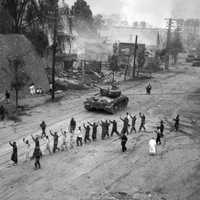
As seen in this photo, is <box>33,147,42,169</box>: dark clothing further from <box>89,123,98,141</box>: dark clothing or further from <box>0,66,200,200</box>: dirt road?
<box>89,123,98,141</box>: dark clothing

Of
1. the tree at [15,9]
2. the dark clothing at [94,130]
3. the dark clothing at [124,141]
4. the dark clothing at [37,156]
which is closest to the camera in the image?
the dark clothing at [37,156]

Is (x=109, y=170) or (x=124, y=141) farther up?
(x=124, y=141)

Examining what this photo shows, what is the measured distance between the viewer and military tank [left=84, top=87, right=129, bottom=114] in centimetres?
2714

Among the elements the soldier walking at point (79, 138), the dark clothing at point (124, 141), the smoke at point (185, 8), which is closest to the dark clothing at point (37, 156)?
the soldier walking at point (79, 138)

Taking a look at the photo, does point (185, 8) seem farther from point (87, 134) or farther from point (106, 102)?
point (87, 134)

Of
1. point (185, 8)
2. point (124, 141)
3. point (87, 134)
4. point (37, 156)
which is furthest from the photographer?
point (185, 8)

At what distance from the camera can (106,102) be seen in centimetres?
2717

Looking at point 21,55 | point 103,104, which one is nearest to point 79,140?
point 103,104

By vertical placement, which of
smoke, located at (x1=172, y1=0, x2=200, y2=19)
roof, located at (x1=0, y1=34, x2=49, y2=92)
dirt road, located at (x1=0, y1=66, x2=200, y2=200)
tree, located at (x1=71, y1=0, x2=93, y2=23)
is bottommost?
dirt road, located at (x1=0, y1=66, x2=200, y2=200)

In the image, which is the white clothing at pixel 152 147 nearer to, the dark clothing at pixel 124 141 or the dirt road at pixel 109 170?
the dirt road at pixel 109 170

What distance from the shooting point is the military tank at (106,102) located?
89.0 feet

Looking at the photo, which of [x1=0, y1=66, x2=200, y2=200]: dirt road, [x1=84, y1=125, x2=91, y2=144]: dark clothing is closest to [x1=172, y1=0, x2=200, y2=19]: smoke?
[x1=0, y1=66, x2=200, y2=200]: dirt road

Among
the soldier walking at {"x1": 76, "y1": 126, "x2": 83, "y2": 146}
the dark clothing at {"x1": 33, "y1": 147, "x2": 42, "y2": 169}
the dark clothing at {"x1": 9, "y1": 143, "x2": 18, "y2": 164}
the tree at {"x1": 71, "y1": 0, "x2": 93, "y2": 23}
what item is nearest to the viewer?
the dark clothing at {"x1": 33, "y1": 147, "x2": 42, "y2": 169}

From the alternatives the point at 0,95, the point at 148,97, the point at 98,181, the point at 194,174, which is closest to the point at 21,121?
the point at 0,95
